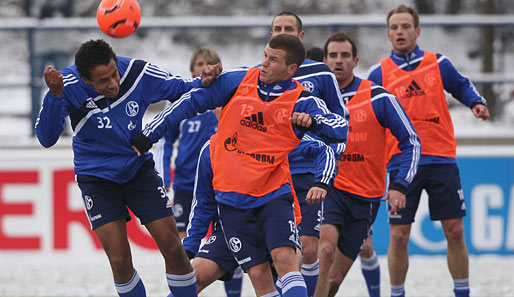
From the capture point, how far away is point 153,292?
8102 millimetres

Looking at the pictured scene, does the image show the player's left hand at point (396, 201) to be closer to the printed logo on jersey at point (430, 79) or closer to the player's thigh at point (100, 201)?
the printed logo on jersey at point (430, 79)

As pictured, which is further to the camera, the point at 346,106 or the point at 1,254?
the point at 1,254

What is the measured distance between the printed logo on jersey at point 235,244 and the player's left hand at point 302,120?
2.68ft

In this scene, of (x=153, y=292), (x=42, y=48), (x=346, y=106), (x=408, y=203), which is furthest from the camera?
(x=42, y=48)

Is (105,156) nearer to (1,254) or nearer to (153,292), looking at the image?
(153,292)

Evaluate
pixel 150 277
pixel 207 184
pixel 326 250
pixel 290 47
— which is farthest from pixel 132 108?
pixel 150 277

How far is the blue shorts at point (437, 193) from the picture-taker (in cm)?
702

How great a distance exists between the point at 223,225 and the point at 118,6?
5.42 ft

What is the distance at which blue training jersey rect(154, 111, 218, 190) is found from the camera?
768 centimetres

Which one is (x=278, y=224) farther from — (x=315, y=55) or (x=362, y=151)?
(x=315, y=55)

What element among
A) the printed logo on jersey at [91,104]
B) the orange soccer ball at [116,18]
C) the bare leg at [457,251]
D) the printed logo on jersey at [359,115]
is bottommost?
the bare leg at [457,251]

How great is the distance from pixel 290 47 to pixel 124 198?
5.09 feet

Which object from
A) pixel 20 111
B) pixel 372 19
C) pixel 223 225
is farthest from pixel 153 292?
pixel 372 19

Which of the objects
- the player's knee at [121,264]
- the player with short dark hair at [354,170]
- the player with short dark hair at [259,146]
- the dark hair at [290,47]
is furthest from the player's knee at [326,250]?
the dark hair at [290,47]
